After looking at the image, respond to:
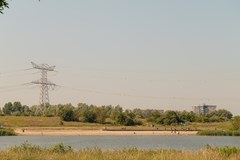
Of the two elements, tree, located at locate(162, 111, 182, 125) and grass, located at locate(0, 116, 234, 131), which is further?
tree, located at locate(162, 111, 182, 125)

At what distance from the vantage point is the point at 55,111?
484 feet

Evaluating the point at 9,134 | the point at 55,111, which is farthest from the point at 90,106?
the point at 9,134

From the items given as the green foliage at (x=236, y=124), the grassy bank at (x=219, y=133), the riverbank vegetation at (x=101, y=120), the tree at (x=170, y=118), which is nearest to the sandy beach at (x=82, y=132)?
the grassy bank at (x=219, y=133)

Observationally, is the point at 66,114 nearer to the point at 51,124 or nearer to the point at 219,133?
the point at 51,124

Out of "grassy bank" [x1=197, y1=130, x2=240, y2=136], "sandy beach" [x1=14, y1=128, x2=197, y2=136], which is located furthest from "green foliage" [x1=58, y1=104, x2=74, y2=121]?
"grassy bank" [x1=197, y1=130, x2=240, y2=136]

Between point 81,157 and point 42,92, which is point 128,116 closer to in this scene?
point 42,92

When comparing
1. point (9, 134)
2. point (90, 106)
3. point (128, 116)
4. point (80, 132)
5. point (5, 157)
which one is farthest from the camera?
point (90, 106)

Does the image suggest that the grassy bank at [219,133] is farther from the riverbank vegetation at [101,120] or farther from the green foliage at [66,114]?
the green foliage at [66,114]

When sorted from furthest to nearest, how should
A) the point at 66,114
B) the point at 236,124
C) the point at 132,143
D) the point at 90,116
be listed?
the point at 90,116 → the point at 66,114 → the point at 236,124 → the point at 132,143

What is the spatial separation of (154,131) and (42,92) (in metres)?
34.0

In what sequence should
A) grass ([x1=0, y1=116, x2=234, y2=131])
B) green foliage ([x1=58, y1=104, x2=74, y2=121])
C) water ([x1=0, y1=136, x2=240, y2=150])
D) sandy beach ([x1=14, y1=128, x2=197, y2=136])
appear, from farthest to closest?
green foliage ([x1=58, y1=104, x2=74, y2=121]), grass ([x1=0, y1=116, x2=234, y2=131]), sandy beach ([x1=14, y1=128, x2=197, y2=136]), water ([x1=0, y1=136, x2=240, y2=150])

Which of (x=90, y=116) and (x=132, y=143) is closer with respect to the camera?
(x=132, y=143)

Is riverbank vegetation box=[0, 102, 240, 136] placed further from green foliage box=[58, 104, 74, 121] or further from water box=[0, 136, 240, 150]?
water box=[0, 136, 240, 150]

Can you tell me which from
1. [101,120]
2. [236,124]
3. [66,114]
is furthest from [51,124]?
[236,124]
